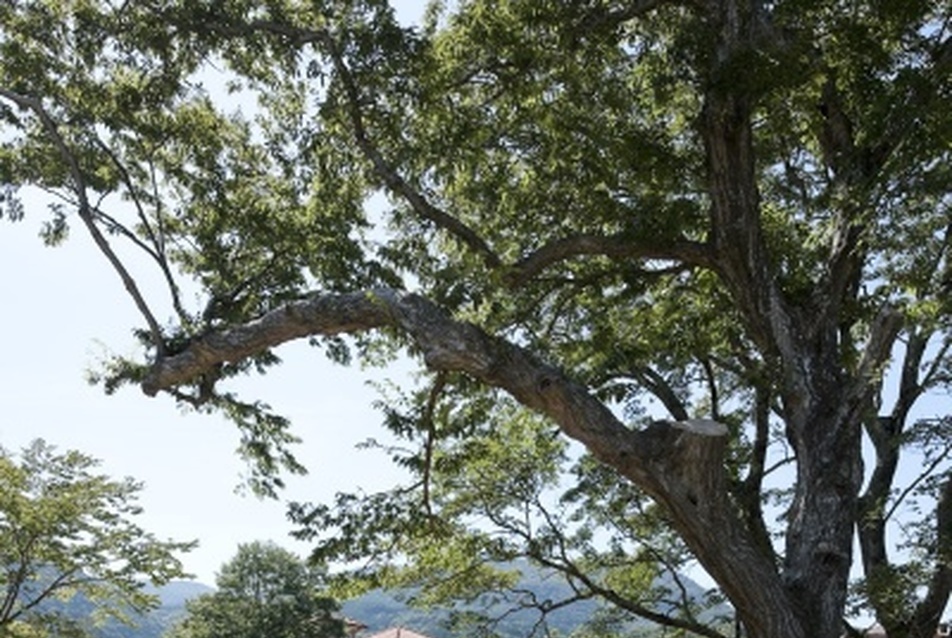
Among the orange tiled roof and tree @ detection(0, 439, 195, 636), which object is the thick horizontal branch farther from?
the orange tiled roof

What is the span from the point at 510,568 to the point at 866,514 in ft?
11.8

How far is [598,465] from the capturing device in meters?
9.70

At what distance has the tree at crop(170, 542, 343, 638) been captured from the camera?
100 feet

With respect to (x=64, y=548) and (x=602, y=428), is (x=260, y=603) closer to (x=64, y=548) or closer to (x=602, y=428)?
(x=64, y=548)

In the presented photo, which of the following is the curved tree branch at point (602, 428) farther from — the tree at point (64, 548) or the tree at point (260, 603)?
the tree at point (260, 603)

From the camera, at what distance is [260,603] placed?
1296 inches

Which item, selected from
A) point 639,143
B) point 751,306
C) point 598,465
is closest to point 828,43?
point 639,143

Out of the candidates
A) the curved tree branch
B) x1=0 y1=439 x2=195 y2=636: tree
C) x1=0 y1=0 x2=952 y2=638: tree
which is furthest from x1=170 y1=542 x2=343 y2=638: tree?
the curved tree branch

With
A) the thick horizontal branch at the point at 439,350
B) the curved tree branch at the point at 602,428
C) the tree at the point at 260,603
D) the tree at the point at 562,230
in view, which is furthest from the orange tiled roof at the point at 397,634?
the curved tree branch at the point at 602,428

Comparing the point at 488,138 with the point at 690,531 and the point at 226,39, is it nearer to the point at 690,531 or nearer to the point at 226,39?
the point at 226,39

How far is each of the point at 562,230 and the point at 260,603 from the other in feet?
94.6

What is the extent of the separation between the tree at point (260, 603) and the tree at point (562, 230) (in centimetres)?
2224

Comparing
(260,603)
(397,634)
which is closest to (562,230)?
(397,634)

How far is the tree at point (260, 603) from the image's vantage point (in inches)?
1205
